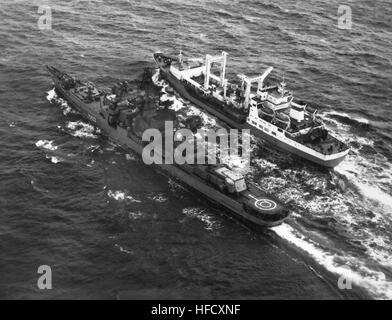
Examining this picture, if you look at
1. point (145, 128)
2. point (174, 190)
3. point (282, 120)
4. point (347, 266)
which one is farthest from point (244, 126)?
point (347, 266)

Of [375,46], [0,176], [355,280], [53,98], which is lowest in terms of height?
[355,280]

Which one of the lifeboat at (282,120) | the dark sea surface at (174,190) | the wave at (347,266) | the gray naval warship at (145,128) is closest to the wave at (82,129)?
the dark sea surface at (174,190)

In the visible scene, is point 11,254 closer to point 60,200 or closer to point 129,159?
point 60,200

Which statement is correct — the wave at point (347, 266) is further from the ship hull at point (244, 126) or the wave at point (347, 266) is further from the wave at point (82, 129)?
the wave at point (82, 129)

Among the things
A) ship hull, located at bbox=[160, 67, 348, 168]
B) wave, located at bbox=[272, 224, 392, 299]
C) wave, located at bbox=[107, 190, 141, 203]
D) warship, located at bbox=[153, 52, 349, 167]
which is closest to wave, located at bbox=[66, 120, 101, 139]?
wave, located at bbox=[107, 190, 141, 203]

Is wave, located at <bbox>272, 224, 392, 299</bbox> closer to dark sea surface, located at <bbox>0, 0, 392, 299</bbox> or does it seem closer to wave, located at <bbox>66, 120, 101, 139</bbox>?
dark sea surface, located at <bbox>0, 0, 392, 299</bbox>

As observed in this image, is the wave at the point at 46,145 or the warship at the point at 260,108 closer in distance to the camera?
the wave at the point at 46,145

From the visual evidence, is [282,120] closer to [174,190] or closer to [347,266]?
[174,190]

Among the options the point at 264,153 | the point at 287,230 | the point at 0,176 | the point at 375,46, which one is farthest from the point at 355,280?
the point at 375,46
